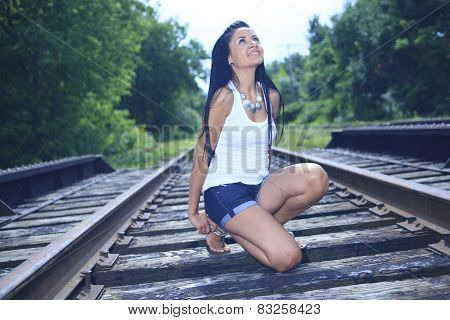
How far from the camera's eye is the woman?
2.35 metres

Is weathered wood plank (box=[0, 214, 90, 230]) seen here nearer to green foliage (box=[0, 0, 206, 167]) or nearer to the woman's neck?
the woman's neck

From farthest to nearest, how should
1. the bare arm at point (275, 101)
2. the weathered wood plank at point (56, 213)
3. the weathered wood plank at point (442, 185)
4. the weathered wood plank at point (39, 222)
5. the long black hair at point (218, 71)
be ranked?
1. the weathered wood plank at point (56, 213)
2. the weathered wood plank at point (442, 185)
3. the weathered wood plank at point (39, 222)
4. the bare arm at point (275, 101)
5. the long black hair at point (218, 71)

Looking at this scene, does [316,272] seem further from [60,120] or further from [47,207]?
[60,120]

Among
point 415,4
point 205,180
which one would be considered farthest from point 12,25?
point 415,4

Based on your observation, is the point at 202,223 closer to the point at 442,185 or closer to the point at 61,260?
the point at 61,260

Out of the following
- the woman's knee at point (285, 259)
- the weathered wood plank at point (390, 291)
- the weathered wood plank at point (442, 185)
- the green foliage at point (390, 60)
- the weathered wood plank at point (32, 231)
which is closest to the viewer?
the weathered wood plank at point (390, 291)

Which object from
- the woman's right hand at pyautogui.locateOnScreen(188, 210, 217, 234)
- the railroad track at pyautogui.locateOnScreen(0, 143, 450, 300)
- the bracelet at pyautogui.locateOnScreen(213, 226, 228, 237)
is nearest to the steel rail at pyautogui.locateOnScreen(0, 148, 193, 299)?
the railroad track at pyautogui.locateOnScreen(0, 143, 450, 300)

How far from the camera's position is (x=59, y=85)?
433 inches

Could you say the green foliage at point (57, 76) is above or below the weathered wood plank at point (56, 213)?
above

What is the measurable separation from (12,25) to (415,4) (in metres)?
14.7

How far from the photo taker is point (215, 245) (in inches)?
91.7

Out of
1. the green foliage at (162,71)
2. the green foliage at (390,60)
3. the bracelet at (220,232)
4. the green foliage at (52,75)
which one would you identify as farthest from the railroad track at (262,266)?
the green foliage at (162,71)

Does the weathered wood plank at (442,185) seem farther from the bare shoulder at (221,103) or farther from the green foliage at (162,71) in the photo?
the green foliage at (162,71)

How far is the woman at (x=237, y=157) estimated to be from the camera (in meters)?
2.35
